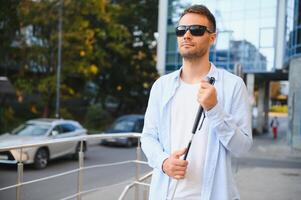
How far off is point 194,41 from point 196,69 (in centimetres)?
15

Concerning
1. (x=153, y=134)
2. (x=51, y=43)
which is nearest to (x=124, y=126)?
(x=51, y=43)

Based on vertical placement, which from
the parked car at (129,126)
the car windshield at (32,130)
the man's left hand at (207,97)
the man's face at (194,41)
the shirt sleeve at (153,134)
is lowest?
the parked car at (129,126)

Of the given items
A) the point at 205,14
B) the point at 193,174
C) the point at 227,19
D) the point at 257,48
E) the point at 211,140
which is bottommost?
the point at 193,174

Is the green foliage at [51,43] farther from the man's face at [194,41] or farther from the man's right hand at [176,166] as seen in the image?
the man's right hand at [176,166]

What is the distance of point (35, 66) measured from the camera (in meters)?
25.1

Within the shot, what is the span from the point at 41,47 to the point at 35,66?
5.50 ft

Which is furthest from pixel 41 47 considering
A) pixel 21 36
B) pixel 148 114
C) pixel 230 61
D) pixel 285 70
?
pixel 148 114

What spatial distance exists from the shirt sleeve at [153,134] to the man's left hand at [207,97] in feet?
1.35

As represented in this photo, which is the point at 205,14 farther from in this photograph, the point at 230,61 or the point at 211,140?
the point at 230,61

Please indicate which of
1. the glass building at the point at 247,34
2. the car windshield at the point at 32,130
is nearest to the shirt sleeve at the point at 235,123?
the car windshield at the point at 32,130

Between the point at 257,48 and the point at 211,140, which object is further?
the point at 257,48

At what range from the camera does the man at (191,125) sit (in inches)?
77.4

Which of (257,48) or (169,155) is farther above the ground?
(257,48)

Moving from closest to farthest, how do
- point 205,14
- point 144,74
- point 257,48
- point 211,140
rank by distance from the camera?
point 211,140, point 205,14, point 257,48, point 144,74
